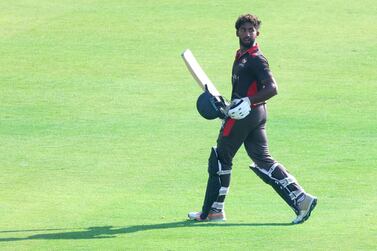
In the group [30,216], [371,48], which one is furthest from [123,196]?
[371,48]

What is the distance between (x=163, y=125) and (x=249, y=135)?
16.0 ft

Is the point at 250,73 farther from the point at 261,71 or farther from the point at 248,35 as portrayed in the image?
the point at 248,35

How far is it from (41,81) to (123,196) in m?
6.43

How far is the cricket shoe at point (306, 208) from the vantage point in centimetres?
1163

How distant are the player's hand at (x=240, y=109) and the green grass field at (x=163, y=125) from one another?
1175 millimetres

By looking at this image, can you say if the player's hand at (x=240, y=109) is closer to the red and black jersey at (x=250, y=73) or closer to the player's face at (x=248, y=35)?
the red and black jersey at (x=250, y=73)

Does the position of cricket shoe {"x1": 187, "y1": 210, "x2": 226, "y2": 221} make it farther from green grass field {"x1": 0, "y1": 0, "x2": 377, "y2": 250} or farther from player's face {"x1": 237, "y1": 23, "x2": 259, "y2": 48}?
player's face {"x1": 237, "y1": 23, "x2": 259, "y2": 48}

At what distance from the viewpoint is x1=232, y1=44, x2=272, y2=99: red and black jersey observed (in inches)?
452

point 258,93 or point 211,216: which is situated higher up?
point 258,93

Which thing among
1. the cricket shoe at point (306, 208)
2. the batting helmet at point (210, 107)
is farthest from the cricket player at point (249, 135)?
the batting helmet at point (210, 107)

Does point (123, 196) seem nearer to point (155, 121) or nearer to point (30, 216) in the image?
point (30, 216)

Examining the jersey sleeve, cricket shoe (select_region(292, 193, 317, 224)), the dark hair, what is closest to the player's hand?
the jersey sleeve

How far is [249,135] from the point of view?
11797 mm

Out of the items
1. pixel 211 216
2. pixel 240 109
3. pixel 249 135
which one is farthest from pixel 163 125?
pixel 240 109
